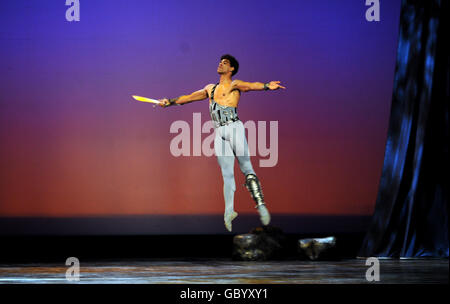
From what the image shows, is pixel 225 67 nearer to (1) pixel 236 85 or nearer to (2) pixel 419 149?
(1) pixel 236 85

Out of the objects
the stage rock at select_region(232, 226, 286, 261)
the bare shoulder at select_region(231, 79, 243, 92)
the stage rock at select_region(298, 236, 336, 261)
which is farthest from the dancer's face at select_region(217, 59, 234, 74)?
the stage rock at select_region(298, 236, 336, 261)

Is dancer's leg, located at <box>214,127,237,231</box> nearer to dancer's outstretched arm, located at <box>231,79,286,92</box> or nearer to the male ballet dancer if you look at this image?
the male ballet dancer

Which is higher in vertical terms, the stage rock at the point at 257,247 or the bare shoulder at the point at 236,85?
the bare shoulder at the point at 236,85

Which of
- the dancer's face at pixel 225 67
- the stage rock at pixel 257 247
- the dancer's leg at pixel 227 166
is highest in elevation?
the dancer's face at pixel 225 67

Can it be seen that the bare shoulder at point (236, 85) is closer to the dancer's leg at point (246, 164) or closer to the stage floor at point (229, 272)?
the dancer's leg at point (246, 164)

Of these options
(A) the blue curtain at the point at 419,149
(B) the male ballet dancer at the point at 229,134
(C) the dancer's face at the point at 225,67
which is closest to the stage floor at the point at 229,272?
(A) the blue curtain at the point at 419,149

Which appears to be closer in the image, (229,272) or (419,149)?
(229,272)

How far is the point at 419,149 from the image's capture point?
16.0 feet

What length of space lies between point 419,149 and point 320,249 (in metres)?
1.13

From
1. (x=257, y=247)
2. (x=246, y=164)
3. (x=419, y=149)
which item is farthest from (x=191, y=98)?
(x=419, y=149)

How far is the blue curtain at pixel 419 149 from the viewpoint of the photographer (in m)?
4.87

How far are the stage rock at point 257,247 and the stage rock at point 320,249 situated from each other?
0.26m

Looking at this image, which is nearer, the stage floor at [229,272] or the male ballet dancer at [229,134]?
the stage floor at [229,272]
